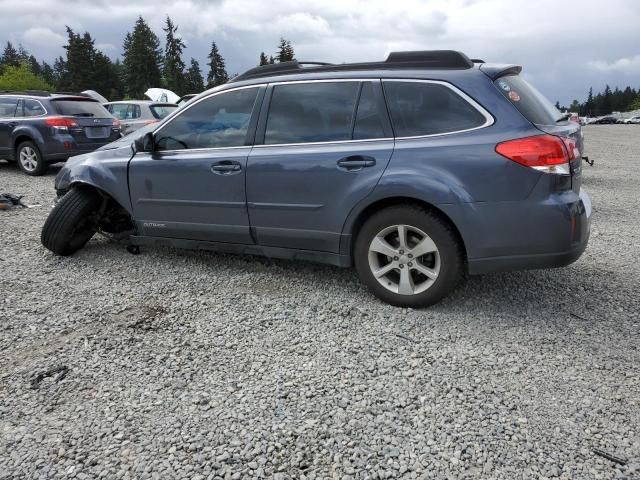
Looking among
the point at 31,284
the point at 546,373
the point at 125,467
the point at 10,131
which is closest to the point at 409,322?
the point at 546,373

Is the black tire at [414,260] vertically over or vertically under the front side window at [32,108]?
under

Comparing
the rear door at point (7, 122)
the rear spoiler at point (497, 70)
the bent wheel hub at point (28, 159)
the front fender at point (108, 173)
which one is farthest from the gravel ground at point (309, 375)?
the rear door at point (7, 122)

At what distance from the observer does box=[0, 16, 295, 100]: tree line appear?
70.4 m

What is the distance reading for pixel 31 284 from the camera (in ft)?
14.1

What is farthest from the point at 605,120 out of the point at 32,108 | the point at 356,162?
the point at 356,162

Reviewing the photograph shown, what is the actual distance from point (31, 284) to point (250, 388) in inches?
104

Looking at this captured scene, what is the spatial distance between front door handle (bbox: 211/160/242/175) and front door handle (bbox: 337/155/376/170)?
91 cm

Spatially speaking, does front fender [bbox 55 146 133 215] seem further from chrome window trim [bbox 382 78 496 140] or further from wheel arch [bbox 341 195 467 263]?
chrome window trim [bbox 382 78 496 140]

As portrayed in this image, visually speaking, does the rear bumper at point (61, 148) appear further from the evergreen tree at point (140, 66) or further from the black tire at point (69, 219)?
the evergreen tree at point (140, 66)

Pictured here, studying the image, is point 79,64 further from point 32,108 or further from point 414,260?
point 414,260

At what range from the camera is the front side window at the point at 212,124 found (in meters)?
4.14

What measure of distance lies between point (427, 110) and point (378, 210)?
0.78 metres

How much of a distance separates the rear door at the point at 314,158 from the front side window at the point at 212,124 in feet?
0.64

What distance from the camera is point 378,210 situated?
12.0 feet
